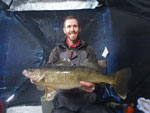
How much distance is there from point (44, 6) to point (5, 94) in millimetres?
2143

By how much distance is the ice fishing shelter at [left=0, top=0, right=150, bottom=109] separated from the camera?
10.5ft

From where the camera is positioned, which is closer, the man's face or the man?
the man

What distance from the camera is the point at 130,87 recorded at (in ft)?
10.5

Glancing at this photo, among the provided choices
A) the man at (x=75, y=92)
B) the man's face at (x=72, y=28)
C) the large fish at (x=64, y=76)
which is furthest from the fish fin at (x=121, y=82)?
the man's face at (x=72, y=28)

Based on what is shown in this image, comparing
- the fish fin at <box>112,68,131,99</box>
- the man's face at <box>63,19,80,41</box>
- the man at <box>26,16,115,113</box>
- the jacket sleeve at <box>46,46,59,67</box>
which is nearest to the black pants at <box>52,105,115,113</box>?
the man at <box>26,16,115,113</box>

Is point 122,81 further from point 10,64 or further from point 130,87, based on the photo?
point 10,64

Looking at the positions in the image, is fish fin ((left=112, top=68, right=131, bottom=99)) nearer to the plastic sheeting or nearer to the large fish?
the large fish

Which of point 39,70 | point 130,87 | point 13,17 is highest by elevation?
point 13,17

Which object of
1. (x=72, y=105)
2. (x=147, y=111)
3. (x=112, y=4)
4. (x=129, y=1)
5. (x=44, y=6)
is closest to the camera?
(x=72, y=105)

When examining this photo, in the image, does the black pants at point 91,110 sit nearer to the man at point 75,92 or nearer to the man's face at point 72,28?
the man at point 75,92

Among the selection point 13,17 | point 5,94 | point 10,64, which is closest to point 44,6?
point 13,17

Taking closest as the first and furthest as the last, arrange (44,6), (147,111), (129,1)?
1. (147,111)
2. (129,1)
3. (44,6)

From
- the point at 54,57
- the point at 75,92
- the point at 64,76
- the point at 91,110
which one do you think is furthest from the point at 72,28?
the point at 91,110

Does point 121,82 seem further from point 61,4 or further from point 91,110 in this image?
point 61,4
